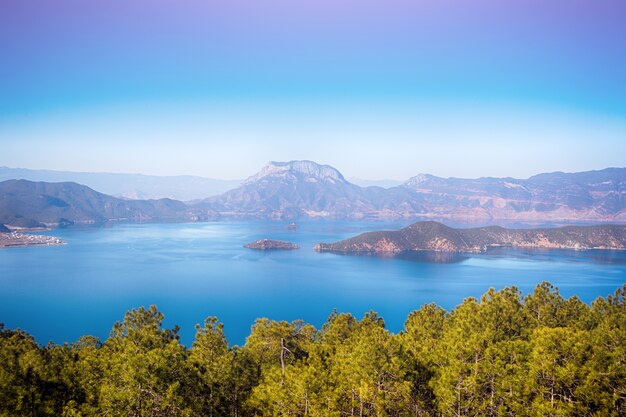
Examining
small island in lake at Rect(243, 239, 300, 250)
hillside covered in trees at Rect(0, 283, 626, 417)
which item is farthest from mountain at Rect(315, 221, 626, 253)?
hillside covered in trees at Rect(0, 283, 626, 417)

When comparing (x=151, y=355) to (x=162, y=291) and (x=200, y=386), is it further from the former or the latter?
(x=162, y=291)

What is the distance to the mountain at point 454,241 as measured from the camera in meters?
183

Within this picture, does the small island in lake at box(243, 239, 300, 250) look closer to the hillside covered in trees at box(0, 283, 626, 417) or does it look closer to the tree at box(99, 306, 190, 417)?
the hillside covered in trees at box(0, 283, 626, 417)

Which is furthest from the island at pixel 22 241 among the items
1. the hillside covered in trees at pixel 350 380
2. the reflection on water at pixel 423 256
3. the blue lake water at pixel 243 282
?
the hillside covered in trees at pixel 350 380

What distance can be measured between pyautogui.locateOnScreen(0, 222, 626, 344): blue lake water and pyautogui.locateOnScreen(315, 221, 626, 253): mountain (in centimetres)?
1398

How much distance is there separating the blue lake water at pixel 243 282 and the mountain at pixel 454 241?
14.0 metres

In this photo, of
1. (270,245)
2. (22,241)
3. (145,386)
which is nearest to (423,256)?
(270,245)

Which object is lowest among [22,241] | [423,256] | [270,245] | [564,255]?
[423,256]

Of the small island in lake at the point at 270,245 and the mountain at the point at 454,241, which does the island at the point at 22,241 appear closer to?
the small island in lake at the point at 270,245

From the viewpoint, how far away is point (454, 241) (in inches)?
7407

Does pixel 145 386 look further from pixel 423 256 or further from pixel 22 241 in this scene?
pixel 22 241

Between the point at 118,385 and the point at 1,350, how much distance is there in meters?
9.54

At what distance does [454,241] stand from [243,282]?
109 meters

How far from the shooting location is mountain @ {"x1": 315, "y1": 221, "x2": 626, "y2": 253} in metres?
183
